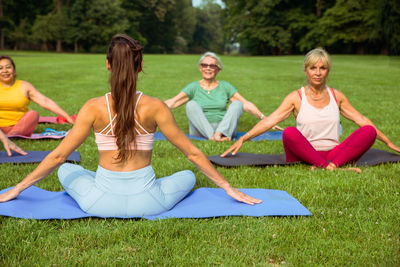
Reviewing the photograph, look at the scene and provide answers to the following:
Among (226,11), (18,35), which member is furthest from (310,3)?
(18,35)

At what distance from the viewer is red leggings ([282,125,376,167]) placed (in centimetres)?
466

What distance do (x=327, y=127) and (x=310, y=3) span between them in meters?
52.0

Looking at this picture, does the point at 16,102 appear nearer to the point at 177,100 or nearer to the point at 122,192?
the point at 177,100

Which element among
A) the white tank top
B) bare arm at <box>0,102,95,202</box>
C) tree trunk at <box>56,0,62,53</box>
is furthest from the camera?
tree trunk at <box>56,0,62,53</box>

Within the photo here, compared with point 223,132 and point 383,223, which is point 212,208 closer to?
point 383,223

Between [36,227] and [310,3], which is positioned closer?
[36,227]

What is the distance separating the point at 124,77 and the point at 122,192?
1.00 metres

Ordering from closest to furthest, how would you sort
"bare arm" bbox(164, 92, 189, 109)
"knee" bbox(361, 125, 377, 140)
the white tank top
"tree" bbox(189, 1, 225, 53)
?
"knee" bbox(361, 125, 377, 140), the white tank top, "bare arm" bbox(164, 92, 189, 109), "tree" bbox(189, 1, 225, 53)

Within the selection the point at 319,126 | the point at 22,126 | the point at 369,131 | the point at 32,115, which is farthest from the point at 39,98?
the point at 369,131

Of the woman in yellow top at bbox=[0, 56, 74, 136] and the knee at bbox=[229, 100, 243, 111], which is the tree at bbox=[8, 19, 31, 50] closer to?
the woman in yellow top at bbox=[0, 56, 74, 136]

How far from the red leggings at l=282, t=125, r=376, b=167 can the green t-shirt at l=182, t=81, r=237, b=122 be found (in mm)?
2333

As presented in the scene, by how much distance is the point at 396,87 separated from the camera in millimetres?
14664

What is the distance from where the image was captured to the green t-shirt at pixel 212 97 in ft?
23.2

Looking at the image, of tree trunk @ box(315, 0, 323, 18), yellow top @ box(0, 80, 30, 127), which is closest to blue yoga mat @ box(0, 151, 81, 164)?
yellow top @ box(0, 80, 30, 127)
